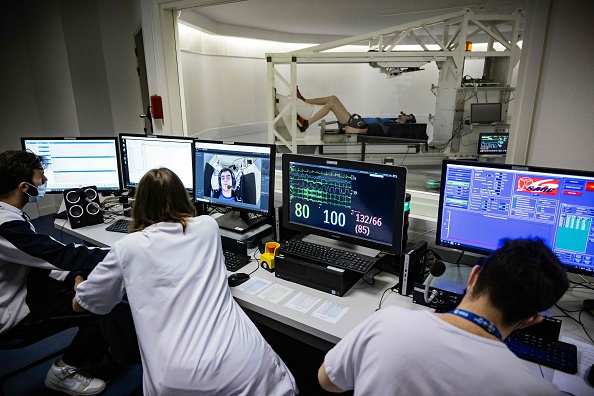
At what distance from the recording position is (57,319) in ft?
5.41

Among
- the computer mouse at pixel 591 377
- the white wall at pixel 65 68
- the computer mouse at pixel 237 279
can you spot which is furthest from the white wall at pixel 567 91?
the white wall at pixel 65 68

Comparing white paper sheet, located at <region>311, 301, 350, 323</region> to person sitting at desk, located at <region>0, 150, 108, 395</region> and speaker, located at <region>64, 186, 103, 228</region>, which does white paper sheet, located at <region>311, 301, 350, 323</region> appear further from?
speaker, located at <region>64, 186, 103, 228</region>

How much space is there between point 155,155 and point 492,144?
7.20ft

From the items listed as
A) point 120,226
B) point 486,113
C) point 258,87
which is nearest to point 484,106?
point 486,113

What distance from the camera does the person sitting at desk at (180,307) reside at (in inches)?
47.1

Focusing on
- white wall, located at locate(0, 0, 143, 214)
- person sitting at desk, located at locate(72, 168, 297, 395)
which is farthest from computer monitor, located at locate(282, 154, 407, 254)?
white wall, located at locate(0, 0, 143, 214)

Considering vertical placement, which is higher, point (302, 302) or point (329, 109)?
point (329, 109)

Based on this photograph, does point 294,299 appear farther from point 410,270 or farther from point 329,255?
point 410,270

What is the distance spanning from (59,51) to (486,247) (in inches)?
176

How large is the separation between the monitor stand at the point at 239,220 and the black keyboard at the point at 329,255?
36 centimetres

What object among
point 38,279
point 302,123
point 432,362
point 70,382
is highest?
point 302,123

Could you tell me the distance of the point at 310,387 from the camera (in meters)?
1.91

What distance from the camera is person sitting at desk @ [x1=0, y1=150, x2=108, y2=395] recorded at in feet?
4.93

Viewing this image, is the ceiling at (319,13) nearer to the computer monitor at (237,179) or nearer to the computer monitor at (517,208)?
the computer monitor at (237,179)
